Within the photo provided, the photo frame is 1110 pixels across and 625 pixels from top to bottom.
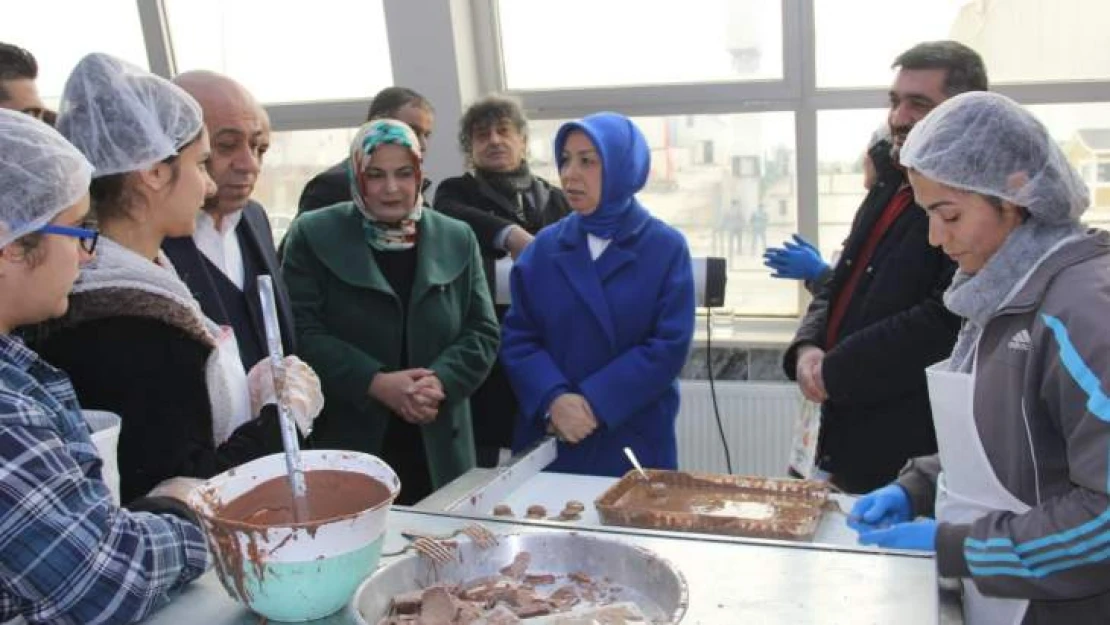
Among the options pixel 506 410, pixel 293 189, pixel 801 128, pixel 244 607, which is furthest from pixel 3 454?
pixel 293 189

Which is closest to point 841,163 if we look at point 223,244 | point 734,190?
point 734,190

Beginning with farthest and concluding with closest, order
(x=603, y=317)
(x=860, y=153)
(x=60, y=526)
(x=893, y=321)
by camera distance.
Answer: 1. (x=860, y=153)
2. (x=603, y=317)
3. (x=893, y=321)
4. (x=60, y=526)

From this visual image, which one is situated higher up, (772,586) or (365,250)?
(365,250)

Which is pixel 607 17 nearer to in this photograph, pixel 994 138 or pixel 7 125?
pixel 994 138

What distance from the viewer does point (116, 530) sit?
1.04 m

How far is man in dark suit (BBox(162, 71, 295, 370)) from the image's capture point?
1801 millimetres

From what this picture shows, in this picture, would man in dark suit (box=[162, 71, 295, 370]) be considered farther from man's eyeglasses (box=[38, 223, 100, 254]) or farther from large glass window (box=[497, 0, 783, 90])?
large glass window (box=[497, 0, 783, 90])

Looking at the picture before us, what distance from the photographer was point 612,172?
2.30 metres

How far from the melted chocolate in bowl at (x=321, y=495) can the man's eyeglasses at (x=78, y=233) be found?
37cm

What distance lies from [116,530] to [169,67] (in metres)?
3.70

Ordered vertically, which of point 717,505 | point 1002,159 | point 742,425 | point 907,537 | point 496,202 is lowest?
point 742,425

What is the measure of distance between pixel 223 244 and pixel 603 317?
86 centimetres

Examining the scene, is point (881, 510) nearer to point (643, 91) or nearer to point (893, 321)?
point (893, 321)

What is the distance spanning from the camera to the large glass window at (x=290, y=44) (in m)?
3.92
